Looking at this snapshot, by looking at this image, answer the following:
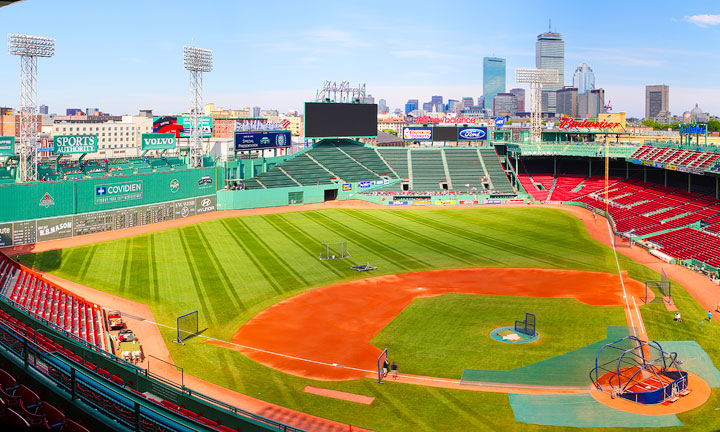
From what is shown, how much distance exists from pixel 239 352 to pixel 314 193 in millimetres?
56774

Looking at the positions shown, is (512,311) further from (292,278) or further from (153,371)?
(153,371)

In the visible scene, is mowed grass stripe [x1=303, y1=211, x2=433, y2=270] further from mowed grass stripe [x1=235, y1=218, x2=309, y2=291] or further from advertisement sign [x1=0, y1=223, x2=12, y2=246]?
advertisement sign [x1=0, y1=223, x2=12, y2=246]

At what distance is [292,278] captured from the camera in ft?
159

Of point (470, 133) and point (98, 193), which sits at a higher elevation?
point (470, 133)

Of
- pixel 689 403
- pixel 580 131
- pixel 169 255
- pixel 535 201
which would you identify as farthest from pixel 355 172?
pixel 689 403

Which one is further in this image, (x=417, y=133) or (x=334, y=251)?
(x=417, y=133)

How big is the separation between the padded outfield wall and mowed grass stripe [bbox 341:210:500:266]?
69.3 feet

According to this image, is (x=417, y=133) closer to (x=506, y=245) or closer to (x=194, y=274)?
(x=506, y=245)

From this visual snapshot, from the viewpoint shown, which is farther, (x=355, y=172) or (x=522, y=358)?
(x=355, y=172)

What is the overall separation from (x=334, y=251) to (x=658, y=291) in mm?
28812

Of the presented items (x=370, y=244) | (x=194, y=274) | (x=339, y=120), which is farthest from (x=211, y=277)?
(x=339, y=120)

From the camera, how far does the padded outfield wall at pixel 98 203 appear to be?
183 ft

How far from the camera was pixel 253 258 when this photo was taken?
180ft

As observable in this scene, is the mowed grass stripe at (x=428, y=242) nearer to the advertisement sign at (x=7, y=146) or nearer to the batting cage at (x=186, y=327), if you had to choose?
the batting cage at (x=186, y=327)
